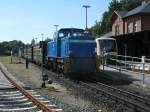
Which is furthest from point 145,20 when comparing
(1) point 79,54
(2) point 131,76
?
(1) point 79,54

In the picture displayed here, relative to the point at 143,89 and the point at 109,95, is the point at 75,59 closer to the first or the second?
the point at 143,89

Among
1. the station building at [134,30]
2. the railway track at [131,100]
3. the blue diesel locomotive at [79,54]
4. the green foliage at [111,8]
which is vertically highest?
the green foliage at [111,8]

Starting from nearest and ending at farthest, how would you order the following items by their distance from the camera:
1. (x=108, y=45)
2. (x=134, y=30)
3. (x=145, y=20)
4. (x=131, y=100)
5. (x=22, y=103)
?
(x=22, y=103)
(x=131, y=100)
(x=108, y=45)
(x=145, y=20)
(x=134, y=30)

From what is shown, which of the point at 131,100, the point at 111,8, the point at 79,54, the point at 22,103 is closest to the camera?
the point at 22,103

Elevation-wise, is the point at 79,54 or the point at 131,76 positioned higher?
the point at 79,54

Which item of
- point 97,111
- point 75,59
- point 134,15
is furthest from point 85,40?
point 134,15

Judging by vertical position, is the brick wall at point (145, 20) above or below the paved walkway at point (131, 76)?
above

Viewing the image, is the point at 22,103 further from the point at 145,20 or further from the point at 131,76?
the point at 145,20

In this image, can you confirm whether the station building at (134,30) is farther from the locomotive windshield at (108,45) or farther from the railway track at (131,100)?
the railway track at (131,100)

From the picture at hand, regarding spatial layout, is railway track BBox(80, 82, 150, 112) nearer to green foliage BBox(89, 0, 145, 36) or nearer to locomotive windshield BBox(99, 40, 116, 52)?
locomotive windshield BBox(99, 40, 116, 52)

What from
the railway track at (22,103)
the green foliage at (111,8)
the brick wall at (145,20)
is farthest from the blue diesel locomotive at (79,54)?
the green foliage at (111,8)

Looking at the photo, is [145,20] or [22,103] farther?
[145,20]

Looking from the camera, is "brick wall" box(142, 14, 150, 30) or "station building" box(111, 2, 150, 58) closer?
"station building" box(111, 2, 150, 58)

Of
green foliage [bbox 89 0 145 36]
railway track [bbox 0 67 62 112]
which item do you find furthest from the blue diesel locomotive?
green foliage [bbox 89 0 145 36]
